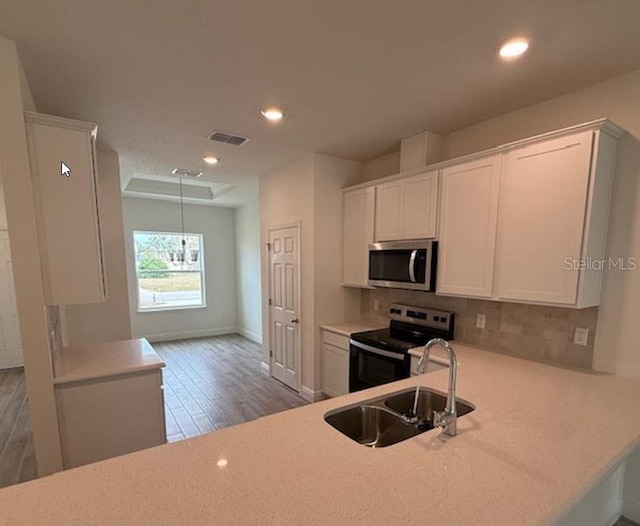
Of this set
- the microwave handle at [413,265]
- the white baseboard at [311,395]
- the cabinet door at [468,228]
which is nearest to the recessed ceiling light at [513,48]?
the cabinet door at [468,228]

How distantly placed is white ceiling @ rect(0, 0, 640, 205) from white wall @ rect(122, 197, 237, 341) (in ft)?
11.5

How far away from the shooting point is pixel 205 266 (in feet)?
22.1

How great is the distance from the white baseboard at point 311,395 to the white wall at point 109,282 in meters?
2.11

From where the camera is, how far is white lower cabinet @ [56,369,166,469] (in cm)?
202

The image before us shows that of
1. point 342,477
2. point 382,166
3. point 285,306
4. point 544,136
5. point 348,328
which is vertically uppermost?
point 382,166

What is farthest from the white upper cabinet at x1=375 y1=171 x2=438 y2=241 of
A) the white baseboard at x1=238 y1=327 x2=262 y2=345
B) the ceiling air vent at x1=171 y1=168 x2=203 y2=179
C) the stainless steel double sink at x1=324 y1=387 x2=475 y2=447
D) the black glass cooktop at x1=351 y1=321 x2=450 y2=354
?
the white baseboard at x1=238 y1=327 x2=262 y2=345

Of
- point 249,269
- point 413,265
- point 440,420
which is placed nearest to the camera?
point 440,420

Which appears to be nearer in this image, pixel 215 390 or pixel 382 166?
pixel 382 166

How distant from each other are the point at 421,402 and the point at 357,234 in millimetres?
2036

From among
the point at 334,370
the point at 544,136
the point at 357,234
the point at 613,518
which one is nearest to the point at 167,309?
the point at 334,370

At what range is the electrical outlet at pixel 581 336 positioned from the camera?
215 centimetres

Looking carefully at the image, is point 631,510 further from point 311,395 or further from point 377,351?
point 311,395

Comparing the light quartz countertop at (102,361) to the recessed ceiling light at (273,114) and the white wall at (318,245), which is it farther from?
the recessed ceiling light at (273,114)

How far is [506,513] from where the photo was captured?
2.93ft
